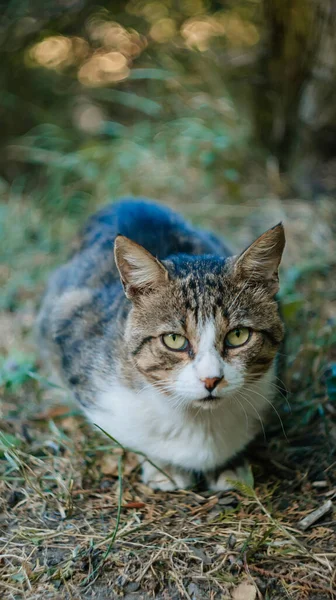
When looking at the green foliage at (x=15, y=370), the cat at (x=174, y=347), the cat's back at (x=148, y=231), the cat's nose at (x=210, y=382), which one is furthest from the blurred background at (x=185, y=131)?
the cat's nose at (x=210, y=382)

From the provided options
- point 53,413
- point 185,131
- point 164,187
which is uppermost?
point 185,131

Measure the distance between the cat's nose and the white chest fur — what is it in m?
0.26

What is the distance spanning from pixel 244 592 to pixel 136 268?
1.06 meters

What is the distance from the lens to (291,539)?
6.56 ft

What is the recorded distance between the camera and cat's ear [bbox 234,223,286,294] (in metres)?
1.98

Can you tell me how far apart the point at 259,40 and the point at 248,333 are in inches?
117

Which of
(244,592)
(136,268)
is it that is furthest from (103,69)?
(244,592)

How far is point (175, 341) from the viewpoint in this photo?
201cm

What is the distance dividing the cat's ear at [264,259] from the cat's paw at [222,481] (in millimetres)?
739

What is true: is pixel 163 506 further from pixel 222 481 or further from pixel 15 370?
pixel 15 370

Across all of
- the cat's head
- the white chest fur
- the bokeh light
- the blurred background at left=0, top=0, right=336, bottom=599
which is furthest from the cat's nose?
the bokeh light

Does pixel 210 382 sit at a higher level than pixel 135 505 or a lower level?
higher

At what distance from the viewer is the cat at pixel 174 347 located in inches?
77.7

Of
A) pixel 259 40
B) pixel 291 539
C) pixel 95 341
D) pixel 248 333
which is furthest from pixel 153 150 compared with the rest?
pixel 291 539
